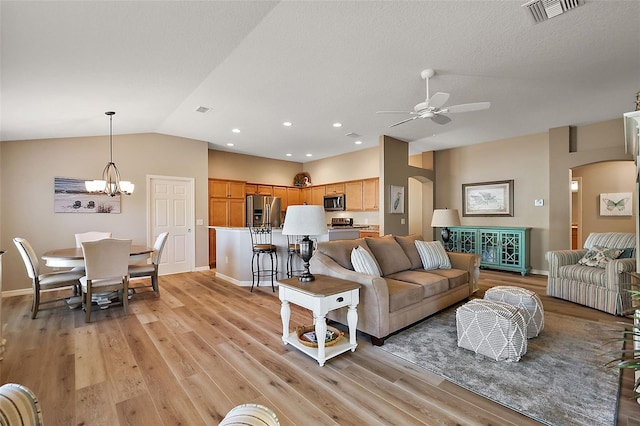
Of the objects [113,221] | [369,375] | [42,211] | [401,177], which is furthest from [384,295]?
[42,211]

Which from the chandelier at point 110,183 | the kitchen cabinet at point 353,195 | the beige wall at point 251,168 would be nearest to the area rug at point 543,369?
the chandelier at point 110,183

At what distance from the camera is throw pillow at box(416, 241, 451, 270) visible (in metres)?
3.97

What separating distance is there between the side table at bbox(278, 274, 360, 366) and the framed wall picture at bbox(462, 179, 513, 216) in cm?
501

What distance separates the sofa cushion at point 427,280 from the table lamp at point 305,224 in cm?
128

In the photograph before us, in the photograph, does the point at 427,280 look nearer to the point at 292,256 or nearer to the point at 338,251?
the point at 338,251

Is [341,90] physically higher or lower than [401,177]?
higher

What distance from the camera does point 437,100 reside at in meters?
3.01

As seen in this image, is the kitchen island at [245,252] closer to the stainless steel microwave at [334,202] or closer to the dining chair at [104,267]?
the dining chair at [104,267]

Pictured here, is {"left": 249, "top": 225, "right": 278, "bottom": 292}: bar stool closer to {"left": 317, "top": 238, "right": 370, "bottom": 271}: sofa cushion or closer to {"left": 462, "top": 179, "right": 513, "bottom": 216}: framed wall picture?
{"left": 317, "top": 238, "right": 370, "bottom": 271}: sofa cushion

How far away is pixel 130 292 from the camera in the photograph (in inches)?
175

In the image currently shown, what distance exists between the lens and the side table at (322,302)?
2359mm

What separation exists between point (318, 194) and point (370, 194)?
6.22 ft

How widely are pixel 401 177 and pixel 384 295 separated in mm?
3975

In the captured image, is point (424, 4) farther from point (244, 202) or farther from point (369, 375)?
point (244, 202)
